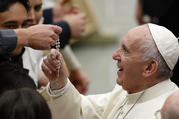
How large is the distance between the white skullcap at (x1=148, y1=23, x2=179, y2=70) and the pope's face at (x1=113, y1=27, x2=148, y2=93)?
3.4 inches

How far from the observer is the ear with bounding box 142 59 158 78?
2.52 metres

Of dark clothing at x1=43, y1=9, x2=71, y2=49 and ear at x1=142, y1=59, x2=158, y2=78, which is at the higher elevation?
ear at x1=142, y1=59, x2=158, y2=78

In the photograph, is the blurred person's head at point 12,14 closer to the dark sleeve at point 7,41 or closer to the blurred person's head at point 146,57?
the dark sleeve at point 7,41

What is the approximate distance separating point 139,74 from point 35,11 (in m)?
0.92

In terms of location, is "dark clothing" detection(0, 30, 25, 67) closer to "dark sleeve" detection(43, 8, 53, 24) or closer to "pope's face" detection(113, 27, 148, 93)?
"pope's face" detection(113, 27, 148, 93)

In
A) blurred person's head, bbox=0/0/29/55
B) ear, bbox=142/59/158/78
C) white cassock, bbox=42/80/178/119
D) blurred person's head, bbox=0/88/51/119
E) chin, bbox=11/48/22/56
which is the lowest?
white cassock, bbox=42/80/178/119

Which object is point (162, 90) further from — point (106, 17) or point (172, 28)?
point (106, 17)

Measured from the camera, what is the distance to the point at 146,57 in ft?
8.30

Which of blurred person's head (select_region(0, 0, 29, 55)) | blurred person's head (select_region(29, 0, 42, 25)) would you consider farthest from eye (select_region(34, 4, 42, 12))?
blurred person's head (select_region(0, 0, 29, 55))

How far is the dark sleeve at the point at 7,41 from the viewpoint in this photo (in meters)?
2.54

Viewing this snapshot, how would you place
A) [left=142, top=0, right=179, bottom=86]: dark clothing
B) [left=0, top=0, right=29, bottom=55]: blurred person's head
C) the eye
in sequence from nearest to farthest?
[left=0, top=0, right=29, bottom=55]: blurred person's head
the eye
[left=142, top=0, right=179, bottom=86]: dark clothing

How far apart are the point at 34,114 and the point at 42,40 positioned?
643mm

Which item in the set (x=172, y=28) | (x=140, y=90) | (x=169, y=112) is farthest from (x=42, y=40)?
(x=172, y=28)

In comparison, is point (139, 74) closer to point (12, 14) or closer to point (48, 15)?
point (12, 14)
